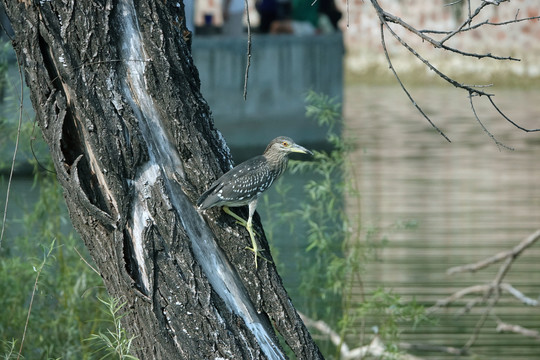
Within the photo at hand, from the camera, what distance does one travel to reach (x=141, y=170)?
387 centimetres

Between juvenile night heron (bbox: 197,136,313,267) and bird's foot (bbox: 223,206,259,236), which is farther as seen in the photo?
bird's foot (bbox: 223,206,259,236)

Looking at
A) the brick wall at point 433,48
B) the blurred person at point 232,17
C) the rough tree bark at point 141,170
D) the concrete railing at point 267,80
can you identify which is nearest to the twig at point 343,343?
the rough tree bark at point 141,170

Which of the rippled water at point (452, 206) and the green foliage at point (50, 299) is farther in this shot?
the rippled water at point (452, 206)

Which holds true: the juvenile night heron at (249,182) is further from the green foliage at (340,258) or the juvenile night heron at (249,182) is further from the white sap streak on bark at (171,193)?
the green foliage at (340,258)

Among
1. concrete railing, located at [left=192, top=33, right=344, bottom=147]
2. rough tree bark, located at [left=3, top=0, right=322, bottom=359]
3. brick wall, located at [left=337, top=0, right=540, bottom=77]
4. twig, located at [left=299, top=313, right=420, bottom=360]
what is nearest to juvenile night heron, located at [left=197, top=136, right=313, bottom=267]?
rough tree bark, located at [left=3, top=0, right=322, bottom=359]

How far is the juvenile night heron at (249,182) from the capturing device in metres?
3.84

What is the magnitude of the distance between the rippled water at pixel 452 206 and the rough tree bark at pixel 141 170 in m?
1.52

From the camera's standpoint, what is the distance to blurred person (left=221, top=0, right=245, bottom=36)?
1745cm

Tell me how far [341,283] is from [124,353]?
2.22 m

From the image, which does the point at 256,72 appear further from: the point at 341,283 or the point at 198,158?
the point at 198,158

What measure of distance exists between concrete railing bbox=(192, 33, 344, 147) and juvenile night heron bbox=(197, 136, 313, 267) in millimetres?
11245

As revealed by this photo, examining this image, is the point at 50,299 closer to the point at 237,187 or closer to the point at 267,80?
the point at 237,187

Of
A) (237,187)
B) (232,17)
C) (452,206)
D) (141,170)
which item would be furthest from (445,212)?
(141,170)

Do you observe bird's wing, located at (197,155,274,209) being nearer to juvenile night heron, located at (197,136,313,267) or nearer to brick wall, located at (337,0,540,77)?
juvenile night heron, located at (197,136,313,267)
